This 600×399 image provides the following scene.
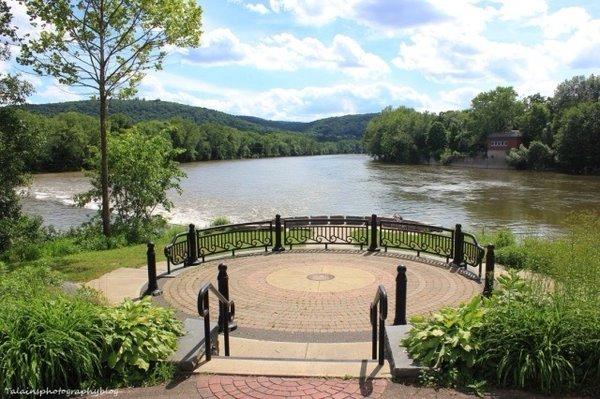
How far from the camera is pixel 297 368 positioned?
17.8 feet

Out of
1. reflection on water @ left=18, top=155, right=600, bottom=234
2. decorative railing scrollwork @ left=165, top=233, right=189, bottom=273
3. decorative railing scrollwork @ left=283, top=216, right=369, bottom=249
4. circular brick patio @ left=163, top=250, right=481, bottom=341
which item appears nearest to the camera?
circular brick patio @ left=163, top=250, right=481, bottom=341

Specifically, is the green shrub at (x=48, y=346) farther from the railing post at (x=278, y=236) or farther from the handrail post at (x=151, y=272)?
the railing post at (x=278, y=236)

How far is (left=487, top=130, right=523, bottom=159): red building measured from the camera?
86.6 meters

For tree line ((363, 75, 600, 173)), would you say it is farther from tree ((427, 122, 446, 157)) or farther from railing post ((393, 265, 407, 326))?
railing post ((393, 265, 407, 326))

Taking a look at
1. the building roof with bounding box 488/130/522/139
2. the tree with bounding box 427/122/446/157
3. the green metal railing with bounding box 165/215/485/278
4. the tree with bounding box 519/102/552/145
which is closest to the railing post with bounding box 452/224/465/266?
the green metal railing with bounding box 165/215/485/278

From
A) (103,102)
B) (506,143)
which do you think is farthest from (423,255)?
(506,143)

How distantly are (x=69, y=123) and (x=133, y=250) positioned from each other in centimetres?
7716

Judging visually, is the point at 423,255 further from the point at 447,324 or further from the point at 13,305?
the point at 13,305

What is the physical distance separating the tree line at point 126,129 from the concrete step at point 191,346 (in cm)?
1485

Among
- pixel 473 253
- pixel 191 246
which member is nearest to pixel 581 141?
pixel 473 253

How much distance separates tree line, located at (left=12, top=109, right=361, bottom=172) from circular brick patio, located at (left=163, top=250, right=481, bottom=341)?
1060cm

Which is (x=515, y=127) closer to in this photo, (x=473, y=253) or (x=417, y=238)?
(x=417, y=238)

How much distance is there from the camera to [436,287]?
10.9 m

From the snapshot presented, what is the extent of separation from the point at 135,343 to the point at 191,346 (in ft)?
2.29
